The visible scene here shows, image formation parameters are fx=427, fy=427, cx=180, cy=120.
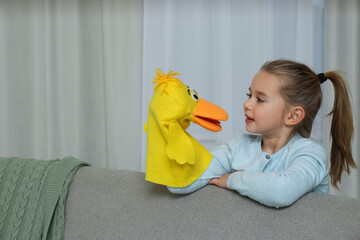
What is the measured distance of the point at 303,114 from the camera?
1.27 metres

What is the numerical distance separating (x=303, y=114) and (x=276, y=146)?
127 mm

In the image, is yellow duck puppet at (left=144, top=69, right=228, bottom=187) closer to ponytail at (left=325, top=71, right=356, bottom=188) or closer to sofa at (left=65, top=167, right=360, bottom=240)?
sofa at (left=65, top=167, right=360, bottom=240)

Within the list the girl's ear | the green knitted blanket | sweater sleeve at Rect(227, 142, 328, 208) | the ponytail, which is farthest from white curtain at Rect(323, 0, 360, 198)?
the green knitted blanket

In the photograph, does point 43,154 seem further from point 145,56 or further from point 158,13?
point 158,13

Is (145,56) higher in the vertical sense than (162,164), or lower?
higher

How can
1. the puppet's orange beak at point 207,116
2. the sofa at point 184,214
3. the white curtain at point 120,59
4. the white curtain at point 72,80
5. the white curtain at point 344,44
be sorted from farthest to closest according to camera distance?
the white curtain at point 72,80 < the white curtain at point 120,59 < the white curtain at point 344,44 < the puppet's orange beak at point 207,116 < the sofa at point 184,214

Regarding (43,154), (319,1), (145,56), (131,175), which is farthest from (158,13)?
(131,175)

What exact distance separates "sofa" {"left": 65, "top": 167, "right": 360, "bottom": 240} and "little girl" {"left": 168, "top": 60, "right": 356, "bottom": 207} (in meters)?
0.05

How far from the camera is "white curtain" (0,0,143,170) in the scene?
2.66 metres

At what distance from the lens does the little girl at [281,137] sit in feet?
3.87

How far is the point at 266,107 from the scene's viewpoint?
125 centimetres

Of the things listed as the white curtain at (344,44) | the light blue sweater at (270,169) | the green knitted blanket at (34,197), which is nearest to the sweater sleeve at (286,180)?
the light blue sweater at (270,169)

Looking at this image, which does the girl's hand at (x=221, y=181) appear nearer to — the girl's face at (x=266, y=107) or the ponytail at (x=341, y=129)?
the girl's face at (x=266, y=107)

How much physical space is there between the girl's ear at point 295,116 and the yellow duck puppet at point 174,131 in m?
0.20
